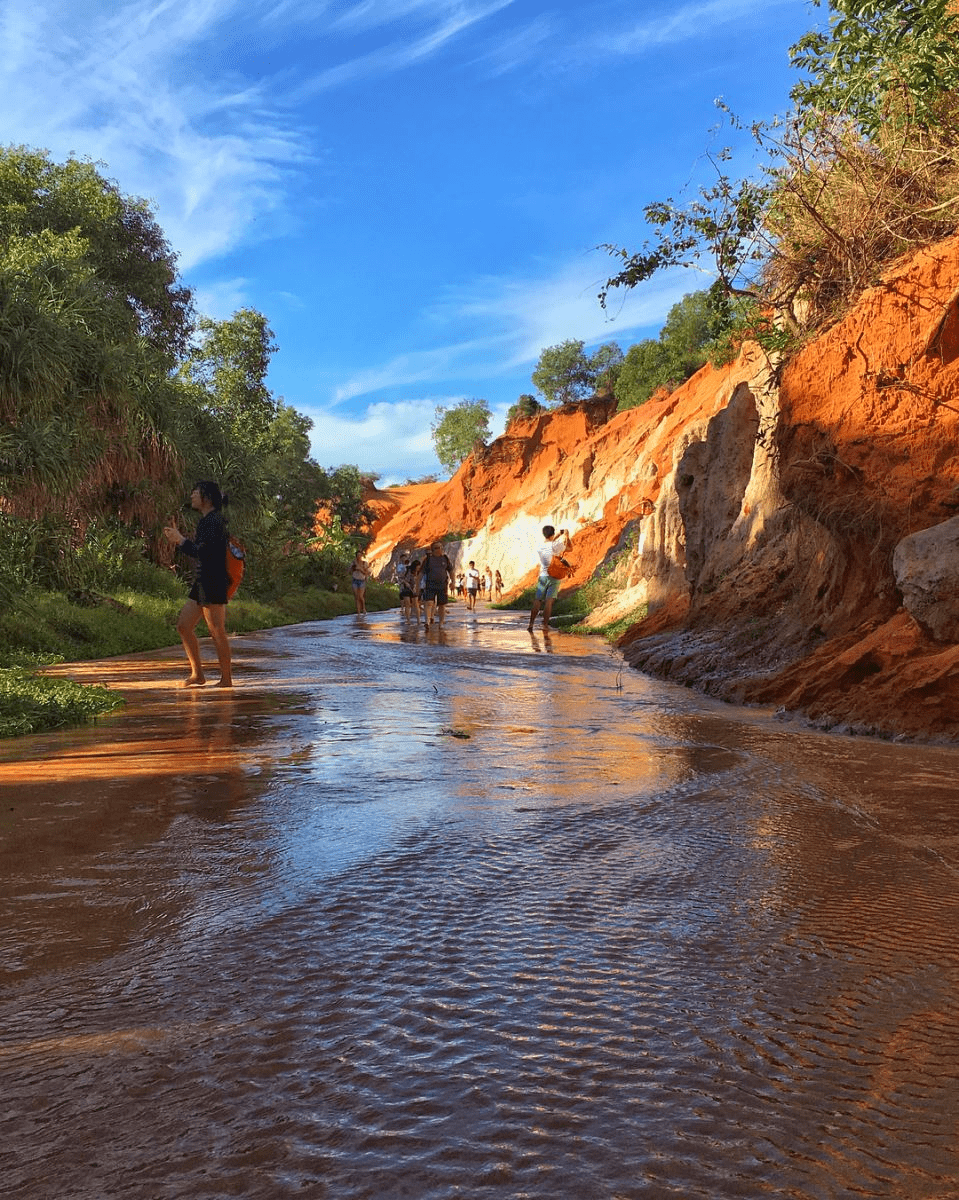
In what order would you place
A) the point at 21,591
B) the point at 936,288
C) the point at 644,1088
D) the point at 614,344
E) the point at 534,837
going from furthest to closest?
the point at 614,344, the point at 21,591, the point at 936,288, the point at 534,837, the point at 644,1088

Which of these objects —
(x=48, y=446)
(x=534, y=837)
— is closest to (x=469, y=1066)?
(x=534, y=837)

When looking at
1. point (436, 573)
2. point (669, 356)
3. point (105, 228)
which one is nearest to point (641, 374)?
point (669, 356)

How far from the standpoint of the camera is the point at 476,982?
222 cm

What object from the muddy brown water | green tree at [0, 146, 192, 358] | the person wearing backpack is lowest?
the muddy brown water

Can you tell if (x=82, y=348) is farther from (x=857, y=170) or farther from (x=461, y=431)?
(x=461, y=431)

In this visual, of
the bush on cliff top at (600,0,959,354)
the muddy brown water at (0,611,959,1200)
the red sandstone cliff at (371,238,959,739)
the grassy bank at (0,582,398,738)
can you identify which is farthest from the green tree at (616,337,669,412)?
the muddy brown water at (0,611,959,1200)

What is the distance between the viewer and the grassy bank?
6471 mm

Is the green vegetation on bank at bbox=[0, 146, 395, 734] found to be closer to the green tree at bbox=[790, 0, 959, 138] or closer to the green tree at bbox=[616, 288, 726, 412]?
the green tree at bbox=[790, 0, 959, 138]

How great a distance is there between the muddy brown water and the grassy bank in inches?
63.2

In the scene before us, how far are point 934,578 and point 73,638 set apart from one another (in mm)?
11479

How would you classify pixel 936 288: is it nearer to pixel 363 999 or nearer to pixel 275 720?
pixel 275 720

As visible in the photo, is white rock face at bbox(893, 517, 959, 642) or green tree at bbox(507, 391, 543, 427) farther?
green tree at bbox(507, 391, 543, 427)

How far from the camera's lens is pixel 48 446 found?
38.7 feet

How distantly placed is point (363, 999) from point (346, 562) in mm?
35782
